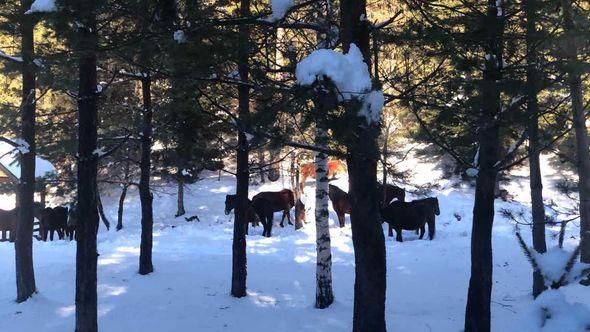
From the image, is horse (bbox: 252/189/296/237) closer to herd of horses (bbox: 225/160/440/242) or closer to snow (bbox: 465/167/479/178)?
herd of horses (bbox: 225/160/440/242)

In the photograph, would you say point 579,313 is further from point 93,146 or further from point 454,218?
point 454,218

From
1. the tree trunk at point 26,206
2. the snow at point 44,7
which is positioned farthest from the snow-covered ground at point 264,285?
the snow at point 44,7

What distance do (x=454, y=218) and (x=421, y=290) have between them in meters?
10.2

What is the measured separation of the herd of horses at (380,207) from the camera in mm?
17203

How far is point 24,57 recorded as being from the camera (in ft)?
33.2

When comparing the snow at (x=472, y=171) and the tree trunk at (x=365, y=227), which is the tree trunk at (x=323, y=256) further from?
the tree trunk at (x=365, y=227)

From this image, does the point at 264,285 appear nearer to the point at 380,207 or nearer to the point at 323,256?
the point at 323,256

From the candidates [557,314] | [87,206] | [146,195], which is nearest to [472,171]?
[557,314]

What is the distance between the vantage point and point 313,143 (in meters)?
10.1

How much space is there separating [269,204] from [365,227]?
13.7 meters

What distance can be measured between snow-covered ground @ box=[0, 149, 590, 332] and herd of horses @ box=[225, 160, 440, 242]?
0.62m

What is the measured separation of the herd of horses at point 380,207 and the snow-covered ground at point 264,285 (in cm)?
62

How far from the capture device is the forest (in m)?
5.75

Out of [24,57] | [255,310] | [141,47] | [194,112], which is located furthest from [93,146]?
[255,310]
